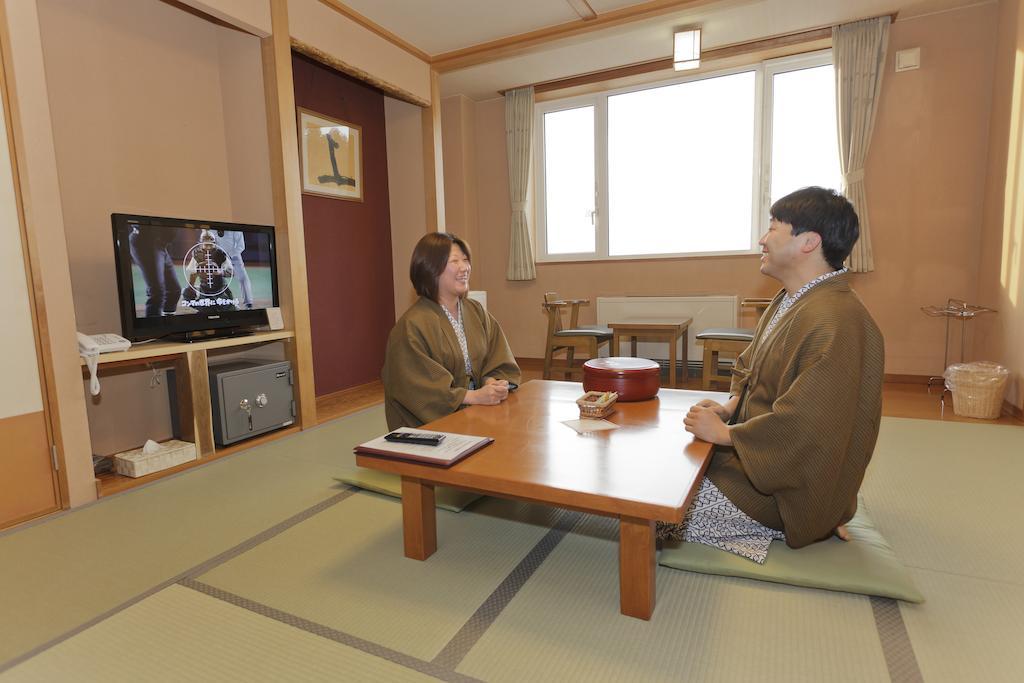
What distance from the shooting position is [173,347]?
8.45 feet

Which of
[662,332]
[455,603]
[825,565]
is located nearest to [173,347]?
[455,603]

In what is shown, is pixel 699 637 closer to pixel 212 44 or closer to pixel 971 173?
pixel 212 44

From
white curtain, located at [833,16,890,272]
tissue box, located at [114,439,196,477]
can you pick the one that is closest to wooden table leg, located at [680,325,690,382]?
white curtain, located at [833,16,890,272]

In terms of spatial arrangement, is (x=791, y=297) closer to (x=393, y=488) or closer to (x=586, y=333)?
(x=393, y=488)

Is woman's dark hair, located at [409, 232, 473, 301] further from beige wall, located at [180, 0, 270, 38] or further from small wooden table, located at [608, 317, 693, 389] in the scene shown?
small wooden table, located at [608, 317, 693, 389]

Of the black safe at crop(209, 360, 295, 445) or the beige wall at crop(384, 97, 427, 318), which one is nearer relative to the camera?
the black safe at crop(209, 360, 295, 445)

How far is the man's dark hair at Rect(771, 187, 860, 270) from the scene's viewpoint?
1473mm

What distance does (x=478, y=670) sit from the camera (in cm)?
122

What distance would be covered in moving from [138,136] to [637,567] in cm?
321

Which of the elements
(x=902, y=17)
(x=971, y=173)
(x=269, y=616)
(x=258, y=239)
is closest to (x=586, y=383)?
(x=269, y=616)

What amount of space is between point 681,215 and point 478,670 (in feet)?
14.9

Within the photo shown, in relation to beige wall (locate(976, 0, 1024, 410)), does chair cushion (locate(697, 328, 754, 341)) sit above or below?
below

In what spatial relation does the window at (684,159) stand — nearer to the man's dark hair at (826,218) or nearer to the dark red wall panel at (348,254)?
the dark red wall panel at (348,254)

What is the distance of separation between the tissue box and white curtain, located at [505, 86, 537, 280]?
348cm
